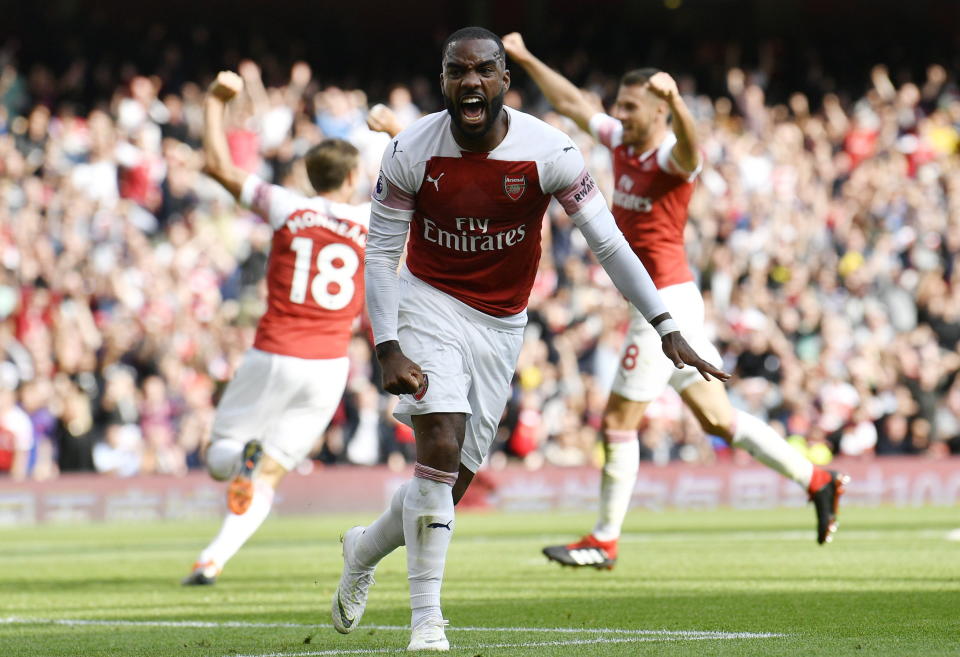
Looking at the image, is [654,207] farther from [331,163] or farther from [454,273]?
[454,273]

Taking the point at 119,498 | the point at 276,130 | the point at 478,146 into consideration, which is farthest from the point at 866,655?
the point at 276,130

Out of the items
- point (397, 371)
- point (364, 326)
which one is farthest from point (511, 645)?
point (364, 326)

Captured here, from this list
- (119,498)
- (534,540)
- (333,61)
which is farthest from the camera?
(333,61)

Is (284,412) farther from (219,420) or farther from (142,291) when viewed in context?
(142,291)

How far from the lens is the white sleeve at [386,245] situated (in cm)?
632

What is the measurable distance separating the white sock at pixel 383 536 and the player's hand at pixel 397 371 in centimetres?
52

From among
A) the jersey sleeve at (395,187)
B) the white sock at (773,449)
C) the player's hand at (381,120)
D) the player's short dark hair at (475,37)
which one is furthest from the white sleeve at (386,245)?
the white sock at (773,449)

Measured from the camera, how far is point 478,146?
247 inches

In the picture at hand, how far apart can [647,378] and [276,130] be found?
46.6 feet

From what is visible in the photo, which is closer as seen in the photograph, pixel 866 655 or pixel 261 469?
pixel 866 655

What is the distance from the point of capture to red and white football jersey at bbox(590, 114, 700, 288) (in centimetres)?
1005

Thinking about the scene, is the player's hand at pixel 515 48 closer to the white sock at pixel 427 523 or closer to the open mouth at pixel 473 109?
the open mouth at pixel 473 109

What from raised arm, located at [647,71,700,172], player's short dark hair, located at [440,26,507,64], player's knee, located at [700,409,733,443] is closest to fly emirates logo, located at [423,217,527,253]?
player's short dark hair, located at [440,26,507,64]

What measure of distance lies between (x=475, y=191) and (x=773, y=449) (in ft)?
14.8
